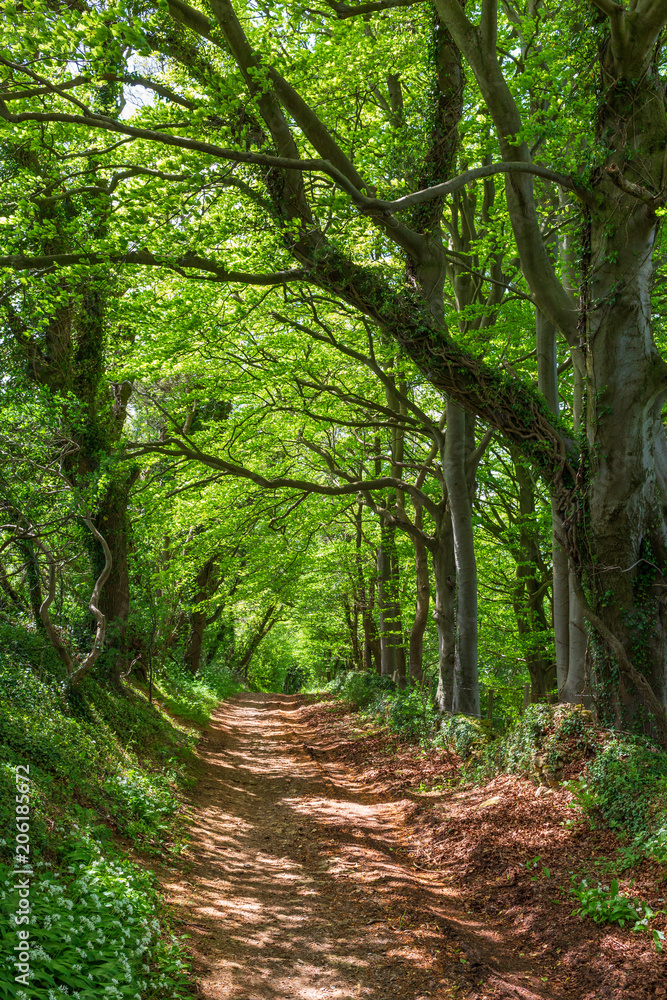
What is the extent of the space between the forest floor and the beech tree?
5.87 ft

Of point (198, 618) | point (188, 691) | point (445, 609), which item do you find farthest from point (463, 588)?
point (198, 618)

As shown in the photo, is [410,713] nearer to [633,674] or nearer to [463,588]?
[463,588]

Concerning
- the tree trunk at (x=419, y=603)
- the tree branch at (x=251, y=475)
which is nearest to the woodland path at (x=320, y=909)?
the tree trunk at (x=419, y=603)

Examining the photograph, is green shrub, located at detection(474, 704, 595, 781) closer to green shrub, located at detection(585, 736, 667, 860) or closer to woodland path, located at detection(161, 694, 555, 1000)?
green shrub, located at detection(585, 736, 667, 860)

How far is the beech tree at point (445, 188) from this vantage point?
19.3 feet

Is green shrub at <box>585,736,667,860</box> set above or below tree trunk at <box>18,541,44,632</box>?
below

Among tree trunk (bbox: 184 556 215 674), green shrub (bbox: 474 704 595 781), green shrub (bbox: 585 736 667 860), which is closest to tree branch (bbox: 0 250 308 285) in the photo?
green shrub (bbox: 474 704 595 781)

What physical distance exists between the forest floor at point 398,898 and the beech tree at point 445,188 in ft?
5.87

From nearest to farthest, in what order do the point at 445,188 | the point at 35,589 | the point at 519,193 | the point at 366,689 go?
the point at 445,188 → the point at 519,193 → the point at 35,589 → the point at 366,689

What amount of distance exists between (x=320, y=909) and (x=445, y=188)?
21.4ft

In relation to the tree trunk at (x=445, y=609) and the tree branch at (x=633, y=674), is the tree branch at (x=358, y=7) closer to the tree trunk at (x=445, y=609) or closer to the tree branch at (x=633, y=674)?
the tree branch at (x=633, y=674)

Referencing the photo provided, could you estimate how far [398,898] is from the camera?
5.29m

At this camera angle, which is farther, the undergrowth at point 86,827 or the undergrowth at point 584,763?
the undergrowth at point 584,763

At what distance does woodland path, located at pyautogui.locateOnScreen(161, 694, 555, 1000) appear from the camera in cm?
409
